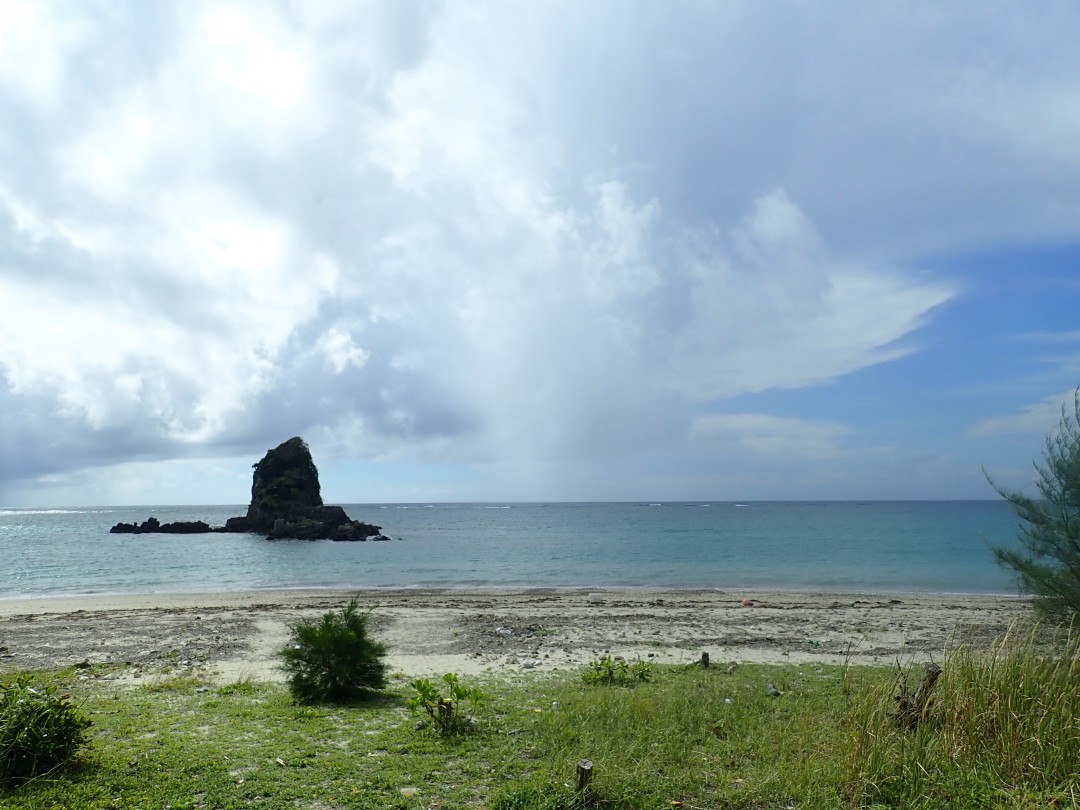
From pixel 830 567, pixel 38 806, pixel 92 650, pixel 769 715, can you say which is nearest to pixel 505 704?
pixel 769 715

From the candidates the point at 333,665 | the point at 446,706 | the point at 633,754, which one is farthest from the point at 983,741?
the point at 333,665

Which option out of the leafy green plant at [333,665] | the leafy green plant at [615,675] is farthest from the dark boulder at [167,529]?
the leafy green plant at [615,675]

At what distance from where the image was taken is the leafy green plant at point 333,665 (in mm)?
10672

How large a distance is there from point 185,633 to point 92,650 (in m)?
2.77

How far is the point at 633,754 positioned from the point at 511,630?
39.4 ft

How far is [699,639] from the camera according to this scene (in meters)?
17.9

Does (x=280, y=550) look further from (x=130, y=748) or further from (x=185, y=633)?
(x=130, y=748)

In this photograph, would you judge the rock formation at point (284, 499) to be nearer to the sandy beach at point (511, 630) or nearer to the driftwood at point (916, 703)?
the sandy beach at point (511, 630)

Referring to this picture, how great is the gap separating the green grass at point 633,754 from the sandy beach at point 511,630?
11.1 feet

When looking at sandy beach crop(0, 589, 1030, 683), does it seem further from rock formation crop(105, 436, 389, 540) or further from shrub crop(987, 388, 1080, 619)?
rock formation crop(105, 436, 389, 540)

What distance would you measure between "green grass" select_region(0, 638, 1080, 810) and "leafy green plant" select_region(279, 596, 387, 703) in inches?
37.8

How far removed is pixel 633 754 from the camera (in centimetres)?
739

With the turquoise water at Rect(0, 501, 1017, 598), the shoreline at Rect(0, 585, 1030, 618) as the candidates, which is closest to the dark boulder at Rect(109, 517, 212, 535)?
the turquoise water at Rect(0, 501, 1017, 598)

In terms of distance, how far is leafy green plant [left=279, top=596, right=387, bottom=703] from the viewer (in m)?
10.7
